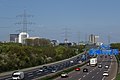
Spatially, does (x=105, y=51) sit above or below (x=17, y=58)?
above

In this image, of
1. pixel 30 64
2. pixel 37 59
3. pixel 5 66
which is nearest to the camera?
pixel 5 66

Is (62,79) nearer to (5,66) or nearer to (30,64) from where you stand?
(5,66)

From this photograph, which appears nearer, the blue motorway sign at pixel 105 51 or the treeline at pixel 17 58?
the treeline at pixel 17 58

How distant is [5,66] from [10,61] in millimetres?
3270

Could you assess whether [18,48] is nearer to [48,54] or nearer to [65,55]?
[48,54]

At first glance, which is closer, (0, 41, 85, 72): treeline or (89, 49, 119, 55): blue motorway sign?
(0, 41, 85, 72): treeline

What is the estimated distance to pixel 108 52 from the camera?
105m

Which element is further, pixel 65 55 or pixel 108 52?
pixel 65 55

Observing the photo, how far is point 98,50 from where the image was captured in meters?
107

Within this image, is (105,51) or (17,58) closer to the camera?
(17,58)

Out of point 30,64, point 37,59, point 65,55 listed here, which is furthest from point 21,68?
point 65,55

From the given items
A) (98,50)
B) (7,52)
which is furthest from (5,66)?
(98,50)

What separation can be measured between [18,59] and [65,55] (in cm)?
6714

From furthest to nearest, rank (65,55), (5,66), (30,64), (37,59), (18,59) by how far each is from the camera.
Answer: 1. (65,55)
2. (37,59)
3. (30,64)
4. (18,59)
5. (5,66)
